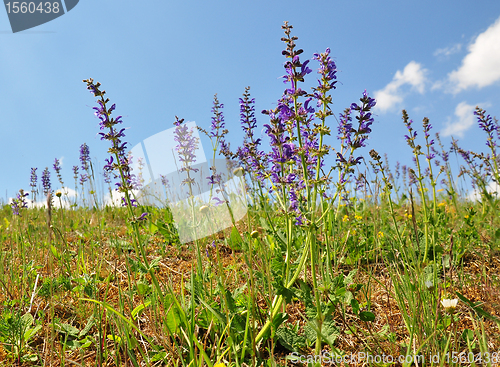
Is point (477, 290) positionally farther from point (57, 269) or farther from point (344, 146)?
point (57, 269)

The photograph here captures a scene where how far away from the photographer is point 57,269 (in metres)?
3.24

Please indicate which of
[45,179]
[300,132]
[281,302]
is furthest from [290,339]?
[45,179]

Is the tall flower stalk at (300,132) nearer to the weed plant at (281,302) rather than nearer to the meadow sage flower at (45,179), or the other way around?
the weed plant at (281,302)

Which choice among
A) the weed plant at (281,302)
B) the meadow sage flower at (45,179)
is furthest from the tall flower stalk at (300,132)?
the meadow sage flower at (45,179)

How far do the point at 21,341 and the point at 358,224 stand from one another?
376cm

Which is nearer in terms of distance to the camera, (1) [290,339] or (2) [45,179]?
(1) [290,339]

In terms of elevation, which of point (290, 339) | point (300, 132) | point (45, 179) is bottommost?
point (290, 339)

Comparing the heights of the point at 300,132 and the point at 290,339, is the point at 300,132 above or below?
above

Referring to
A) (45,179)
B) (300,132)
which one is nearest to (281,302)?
(300,132)

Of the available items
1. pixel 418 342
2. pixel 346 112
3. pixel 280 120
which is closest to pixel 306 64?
pixel 280 120

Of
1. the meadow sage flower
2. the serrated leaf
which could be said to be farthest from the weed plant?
the meadow sage flower

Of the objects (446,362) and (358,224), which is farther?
(358,224)

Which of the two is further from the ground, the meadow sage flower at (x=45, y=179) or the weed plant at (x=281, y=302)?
the meadow sage flower at (x=45, y=179)

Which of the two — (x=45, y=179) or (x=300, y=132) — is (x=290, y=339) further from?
(x=45, y=179)
